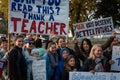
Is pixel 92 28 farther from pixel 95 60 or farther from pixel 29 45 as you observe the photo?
pixel 95 60

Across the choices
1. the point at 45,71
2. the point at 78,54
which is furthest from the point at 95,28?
the point at 45,71

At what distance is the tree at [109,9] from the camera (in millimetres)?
44234

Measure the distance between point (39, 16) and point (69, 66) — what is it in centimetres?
229

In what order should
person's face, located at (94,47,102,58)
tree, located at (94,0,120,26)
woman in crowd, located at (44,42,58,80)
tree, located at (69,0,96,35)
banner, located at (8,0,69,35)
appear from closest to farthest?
person's face, located at (94,47,102,58)
woman in crowd, located at (44,42,58,80)
banner, located at (8,0,69,35)
tree, located at (69,0,96,35)
tree, located at (94,0,120,26)

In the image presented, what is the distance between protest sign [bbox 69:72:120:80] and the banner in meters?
2.16

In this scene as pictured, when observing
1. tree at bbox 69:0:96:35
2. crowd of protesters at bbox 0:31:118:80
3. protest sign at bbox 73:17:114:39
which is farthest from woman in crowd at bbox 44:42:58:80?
tree at bbox 69:0:96:35

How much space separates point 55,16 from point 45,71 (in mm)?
2153

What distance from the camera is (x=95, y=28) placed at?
444 inches

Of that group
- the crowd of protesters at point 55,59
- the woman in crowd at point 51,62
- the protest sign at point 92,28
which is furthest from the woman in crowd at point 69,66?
the protest sign at point 92,28

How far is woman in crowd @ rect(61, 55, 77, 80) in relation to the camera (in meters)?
8.17

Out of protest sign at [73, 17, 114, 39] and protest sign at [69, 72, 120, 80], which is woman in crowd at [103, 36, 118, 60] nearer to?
protest sign at [69, 72, 120, 80]

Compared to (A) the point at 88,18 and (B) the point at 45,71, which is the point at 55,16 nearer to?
(B) the point at 45,71

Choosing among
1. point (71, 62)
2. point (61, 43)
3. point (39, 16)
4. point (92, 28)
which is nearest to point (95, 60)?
point (71, 62)

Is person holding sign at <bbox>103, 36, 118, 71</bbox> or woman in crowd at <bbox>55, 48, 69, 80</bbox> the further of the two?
person holding sign at <bbox>103, 36, 118, 71</bbox>
